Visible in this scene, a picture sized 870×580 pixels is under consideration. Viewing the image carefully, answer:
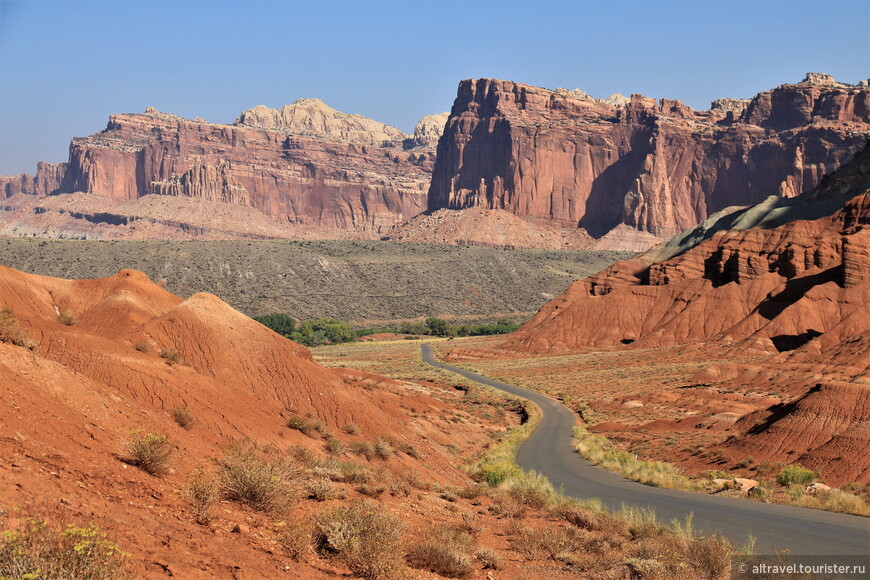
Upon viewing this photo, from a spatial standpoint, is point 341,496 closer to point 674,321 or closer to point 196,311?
point 196,311

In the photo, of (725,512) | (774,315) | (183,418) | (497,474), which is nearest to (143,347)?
(183,418)

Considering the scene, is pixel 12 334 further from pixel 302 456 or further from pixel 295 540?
pixel 295 540

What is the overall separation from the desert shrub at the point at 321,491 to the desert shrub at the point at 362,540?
2597 millimetres

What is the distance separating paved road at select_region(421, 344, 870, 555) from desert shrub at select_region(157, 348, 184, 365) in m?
12.7

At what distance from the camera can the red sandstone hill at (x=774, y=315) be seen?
30875 mm

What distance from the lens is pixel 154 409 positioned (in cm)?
1880

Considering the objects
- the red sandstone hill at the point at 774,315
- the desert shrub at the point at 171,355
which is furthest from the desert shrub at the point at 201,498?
the red sandstone hill at the point at 774,315

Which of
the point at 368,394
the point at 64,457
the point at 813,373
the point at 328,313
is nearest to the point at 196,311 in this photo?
the point at 368,394

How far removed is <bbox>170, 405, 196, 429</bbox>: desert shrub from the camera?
18.0 metres

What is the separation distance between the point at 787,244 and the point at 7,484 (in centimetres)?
9314

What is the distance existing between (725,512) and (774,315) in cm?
6756

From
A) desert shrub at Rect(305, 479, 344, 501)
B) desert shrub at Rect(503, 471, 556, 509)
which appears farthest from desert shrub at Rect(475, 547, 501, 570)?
desert shrub at Rect(503, 471, 556, 509)

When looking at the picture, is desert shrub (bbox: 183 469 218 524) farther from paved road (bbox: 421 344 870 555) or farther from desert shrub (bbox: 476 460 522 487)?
desert shrub (bbox: 476 460 522 487)

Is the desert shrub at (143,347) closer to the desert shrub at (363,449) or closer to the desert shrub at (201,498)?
the desert shrub at (363,449)
